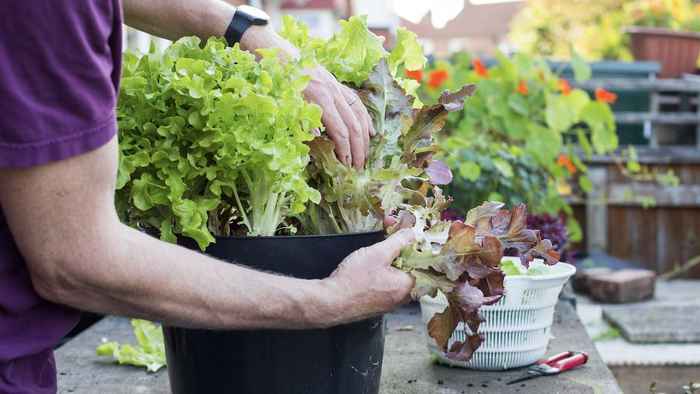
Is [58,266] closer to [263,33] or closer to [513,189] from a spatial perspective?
[263,33]

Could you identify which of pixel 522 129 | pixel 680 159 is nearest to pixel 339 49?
pixel 522 129

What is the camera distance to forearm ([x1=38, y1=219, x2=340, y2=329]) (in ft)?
4.11

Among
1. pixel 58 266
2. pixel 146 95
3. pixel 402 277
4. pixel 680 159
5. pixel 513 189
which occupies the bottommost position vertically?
pixel 680 159

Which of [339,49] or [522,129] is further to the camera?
[522,129]

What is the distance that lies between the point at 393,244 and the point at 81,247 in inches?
22.9

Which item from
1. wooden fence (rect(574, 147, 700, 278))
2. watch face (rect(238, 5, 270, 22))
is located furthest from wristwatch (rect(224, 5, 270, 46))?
wooden fence (rect(574, 147, 700, 278))

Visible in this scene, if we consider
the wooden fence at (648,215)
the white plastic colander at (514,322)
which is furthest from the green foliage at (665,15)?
the white plastic colander at (514,322)

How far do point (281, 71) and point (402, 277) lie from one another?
44cm

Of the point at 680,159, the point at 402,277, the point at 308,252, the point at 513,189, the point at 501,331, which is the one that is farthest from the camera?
the point at 680,159

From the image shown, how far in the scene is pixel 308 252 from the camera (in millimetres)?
1701

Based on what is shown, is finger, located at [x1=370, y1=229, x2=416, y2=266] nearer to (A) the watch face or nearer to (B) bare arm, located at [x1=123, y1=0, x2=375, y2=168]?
(B) bare arm, located at [x1=123, y1=0, x2=375, y2=168]

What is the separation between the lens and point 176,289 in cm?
132

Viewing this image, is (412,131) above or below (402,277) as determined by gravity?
above

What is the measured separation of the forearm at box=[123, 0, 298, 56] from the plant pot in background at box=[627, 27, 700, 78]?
9016 mm
